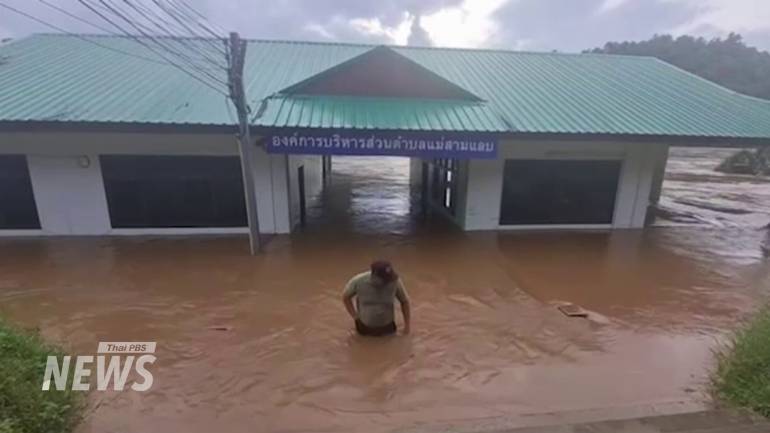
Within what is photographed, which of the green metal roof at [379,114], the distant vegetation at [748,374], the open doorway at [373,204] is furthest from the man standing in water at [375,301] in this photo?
the open doorway at [373,204]

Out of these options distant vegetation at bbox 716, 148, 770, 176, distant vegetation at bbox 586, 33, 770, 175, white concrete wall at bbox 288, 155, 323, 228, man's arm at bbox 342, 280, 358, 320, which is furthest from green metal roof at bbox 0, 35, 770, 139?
distant vegetation at bbox 586, 33, 770, 175

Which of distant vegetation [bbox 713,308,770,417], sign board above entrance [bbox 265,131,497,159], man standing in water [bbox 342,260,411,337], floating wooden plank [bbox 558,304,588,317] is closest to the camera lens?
distant vegetation [bbox 713,308,770,417]

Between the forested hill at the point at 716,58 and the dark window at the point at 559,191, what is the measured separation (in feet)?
158

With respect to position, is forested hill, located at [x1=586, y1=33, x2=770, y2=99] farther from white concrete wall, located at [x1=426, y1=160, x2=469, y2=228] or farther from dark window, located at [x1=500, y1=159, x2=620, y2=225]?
white concrete wall, located at [x1=426, y1=160, x2=469, y2=228]

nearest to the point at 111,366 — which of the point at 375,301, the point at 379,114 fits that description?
the point at 375,301

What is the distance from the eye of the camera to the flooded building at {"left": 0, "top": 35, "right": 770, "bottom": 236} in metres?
9.27

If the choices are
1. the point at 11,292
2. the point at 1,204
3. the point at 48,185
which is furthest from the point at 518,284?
the point at 1,204

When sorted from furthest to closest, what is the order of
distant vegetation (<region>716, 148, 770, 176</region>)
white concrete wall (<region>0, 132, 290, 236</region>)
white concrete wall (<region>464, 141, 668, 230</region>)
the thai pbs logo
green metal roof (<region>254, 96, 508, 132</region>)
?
distant vegetation (<region>716, 148, 770, 176</region>) < white concrete wall (<region>464, 141, 668, 230</region>) < white concrete wall (<region>0, 132, 290, 236</region>) < green metal roof (<region>254, 96, 508, 132</region>) < the thai pbs logo

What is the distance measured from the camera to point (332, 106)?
10.1 meters

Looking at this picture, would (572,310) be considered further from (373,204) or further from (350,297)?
(373,204)

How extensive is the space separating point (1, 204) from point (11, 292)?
13.7 ft

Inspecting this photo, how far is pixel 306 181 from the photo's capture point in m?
14.8

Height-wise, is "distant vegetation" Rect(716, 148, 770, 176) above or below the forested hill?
below

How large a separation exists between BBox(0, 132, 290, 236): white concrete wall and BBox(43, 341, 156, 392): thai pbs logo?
5352mm
